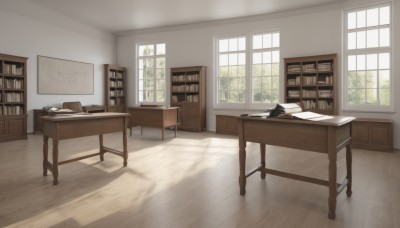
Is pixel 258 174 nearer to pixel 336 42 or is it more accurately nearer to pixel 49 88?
pixel 336 42

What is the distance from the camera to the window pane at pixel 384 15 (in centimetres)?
628

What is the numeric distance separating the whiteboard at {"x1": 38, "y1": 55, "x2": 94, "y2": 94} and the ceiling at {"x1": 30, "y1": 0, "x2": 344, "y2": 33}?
1518mm

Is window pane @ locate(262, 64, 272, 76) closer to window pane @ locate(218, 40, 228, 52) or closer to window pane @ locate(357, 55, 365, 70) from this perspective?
window pane @ locate(218, 40, 228, 52)

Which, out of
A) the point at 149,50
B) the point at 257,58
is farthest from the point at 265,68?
the point at 149,50

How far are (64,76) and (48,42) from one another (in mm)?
1098

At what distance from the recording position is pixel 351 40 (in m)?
6.71

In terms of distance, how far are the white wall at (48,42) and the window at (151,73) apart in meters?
1.34

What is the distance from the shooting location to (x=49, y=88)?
8.11 meters

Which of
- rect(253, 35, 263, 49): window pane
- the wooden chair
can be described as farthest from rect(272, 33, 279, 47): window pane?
the wooden chair

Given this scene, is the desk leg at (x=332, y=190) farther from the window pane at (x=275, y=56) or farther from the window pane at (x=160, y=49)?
the window pane at (x=160, y=49)

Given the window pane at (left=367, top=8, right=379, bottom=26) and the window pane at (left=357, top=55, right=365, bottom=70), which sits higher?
the window pane at (left=367, top=8, right=379, bottom=26)

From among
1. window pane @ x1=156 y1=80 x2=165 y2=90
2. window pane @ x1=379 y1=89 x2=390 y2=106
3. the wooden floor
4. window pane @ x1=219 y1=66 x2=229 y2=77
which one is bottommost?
the wooden floor

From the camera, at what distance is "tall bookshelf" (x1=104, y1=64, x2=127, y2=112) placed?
9.70 m

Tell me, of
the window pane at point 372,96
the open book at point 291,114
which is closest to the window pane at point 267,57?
the window pane at point 372,96
